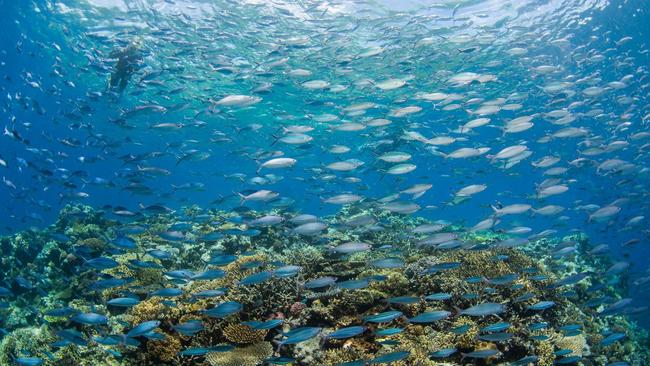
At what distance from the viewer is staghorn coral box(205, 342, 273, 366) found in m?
5.85

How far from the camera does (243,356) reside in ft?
19.6

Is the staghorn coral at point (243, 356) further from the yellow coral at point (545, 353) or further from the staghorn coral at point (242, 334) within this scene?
the yellow coral at point (545, 353)

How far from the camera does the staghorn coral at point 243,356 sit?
5.85 meters

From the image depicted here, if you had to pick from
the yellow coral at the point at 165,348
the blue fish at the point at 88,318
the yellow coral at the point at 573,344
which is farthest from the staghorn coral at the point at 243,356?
the yellow coral at the point at 573,344

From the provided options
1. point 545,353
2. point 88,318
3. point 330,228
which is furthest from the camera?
point 330,228

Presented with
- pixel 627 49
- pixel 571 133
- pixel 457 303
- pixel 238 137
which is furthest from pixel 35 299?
pixel 238 137

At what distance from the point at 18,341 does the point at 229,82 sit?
27813 mm

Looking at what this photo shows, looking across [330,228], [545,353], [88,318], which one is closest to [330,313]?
[545,353]

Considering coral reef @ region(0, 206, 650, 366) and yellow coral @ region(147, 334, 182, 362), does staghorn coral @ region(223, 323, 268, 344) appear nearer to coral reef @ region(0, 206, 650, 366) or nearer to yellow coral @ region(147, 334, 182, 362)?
coral reef @ region(0, 206, 650, 366)

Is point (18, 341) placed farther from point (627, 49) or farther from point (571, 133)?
point (627, 49)

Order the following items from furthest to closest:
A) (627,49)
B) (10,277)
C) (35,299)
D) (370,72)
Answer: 1. (370,72)
2. (627,49)
3. (10,277)
4. (35,299)

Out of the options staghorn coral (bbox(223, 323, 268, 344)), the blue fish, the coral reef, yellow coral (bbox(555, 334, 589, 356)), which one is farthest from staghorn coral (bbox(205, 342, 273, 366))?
yellow coral (bbox(555, 334, 589, 356))

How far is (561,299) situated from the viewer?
8234 mm

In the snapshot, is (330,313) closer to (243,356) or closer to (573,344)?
(243,356)
